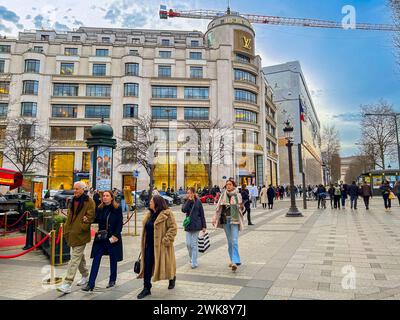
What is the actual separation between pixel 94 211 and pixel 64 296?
1389 mm

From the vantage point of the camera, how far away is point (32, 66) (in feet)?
157

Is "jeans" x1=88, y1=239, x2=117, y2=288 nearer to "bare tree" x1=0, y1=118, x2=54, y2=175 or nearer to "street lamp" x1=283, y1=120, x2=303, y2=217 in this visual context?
"street lamp" x1=283, y1=120, x2=303, y2=217

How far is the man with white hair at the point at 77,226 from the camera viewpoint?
4.97 metres

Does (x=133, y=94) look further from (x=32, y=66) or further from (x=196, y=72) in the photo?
(x=32, y=66)

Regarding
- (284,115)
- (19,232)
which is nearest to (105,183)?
(19,232)

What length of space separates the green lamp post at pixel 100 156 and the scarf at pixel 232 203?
907 centimetres

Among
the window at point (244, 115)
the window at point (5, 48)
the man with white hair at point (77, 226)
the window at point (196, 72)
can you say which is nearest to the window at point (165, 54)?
the window at point (196, 72)

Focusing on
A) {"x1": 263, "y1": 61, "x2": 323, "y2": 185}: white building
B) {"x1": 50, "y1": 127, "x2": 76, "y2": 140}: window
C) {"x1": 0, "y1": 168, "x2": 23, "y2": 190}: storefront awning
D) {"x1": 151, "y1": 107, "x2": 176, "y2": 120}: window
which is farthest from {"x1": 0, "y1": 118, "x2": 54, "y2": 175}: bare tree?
{"x1": 263, "y1": 61, "x2": 323, "y2": 185}: white building

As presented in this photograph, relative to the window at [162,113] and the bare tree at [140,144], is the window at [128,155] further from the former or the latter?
the window at [162,113]

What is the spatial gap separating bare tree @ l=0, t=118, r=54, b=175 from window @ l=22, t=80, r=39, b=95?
5.13m

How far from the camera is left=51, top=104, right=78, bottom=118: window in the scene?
48094mm

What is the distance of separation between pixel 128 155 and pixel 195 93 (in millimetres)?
15564
